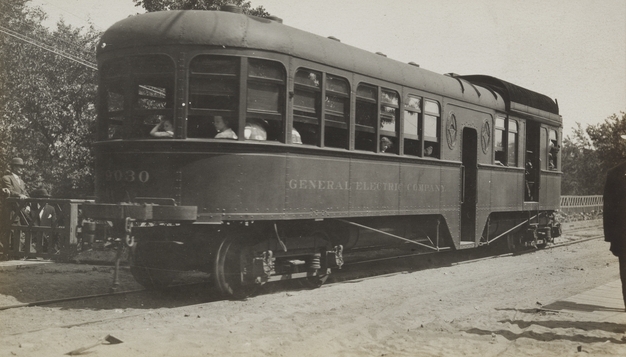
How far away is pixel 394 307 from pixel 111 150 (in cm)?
430

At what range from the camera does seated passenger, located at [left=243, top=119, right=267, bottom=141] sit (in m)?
8.18

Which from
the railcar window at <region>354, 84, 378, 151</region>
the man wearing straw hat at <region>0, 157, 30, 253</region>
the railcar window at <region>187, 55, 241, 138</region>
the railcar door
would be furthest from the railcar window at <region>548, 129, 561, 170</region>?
the man wearing straw hat at <region>0, 157, 30, 253</region>

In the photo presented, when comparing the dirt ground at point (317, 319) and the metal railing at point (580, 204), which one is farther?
the metal railing at point (580, 204)

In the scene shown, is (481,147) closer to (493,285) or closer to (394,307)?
(493,285)

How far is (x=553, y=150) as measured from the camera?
1720 centimetres

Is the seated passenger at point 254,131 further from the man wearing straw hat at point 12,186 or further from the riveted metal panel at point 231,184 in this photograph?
the man wearing straw hat at point 12,186

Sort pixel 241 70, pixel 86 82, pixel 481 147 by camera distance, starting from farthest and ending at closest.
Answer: pixel 86 82
pixel 481 147
pixel 241 70

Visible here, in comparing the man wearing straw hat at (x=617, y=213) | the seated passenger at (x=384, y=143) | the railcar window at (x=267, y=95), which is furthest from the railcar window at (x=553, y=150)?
the railcar window at (x=267, y=95)

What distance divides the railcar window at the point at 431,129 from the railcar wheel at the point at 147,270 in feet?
17.6

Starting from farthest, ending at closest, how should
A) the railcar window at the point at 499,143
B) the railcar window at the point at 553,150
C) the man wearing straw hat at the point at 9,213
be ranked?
1. the railcar window at the point at 553,150
2. the railcar window at the point at 499,143
3. the man wearing straw hat at the point at 9,213

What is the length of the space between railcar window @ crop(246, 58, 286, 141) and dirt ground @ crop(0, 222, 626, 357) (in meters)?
2.39

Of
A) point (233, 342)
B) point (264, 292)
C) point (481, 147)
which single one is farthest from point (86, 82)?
point (233, 342)

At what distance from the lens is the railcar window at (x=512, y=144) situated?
14.9m

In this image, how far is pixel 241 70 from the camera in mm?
8039
